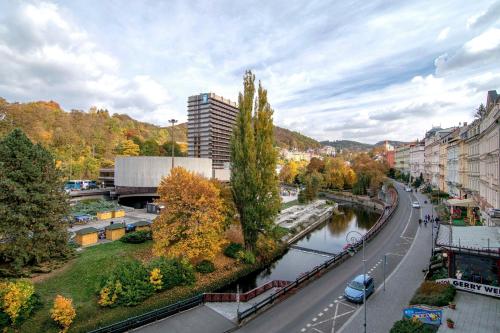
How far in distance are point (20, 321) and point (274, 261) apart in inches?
866

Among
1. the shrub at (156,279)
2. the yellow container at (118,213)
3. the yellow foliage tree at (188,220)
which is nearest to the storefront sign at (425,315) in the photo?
the yellow foliage tree at (188,220)

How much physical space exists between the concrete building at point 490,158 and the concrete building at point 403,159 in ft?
261

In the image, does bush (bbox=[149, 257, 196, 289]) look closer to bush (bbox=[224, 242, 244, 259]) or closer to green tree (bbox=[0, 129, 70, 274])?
bush (bbox=[224, 242, 244, 259])

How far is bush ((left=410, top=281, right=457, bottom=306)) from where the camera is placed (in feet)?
55.5

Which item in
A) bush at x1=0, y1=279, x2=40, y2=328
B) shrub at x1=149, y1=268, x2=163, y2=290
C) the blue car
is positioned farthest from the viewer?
shrub at x1=149, y1=268, x2=163, y2=290

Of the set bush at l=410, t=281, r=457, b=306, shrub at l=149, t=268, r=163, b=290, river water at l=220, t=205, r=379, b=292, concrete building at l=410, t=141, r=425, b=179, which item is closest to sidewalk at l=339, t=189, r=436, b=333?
bush at l=410, t=281, r=457, b=306

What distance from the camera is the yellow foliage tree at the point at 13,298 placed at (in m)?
15.6

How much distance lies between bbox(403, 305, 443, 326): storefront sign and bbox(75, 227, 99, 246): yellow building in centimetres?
2921

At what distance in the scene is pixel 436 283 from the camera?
19297 millimetres

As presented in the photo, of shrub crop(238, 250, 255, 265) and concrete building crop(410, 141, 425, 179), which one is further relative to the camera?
concrete building crop(410, 141, 425, 179)

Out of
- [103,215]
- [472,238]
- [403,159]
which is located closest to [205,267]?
[472,238]

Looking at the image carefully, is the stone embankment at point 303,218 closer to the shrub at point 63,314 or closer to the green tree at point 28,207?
the green tree at point 28,207

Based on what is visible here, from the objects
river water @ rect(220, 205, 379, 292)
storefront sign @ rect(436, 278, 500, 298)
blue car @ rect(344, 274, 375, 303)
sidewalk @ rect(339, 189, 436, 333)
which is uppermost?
storefront sign @ rect(436, 278, 500, 298)

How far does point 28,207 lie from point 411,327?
2690 cm
